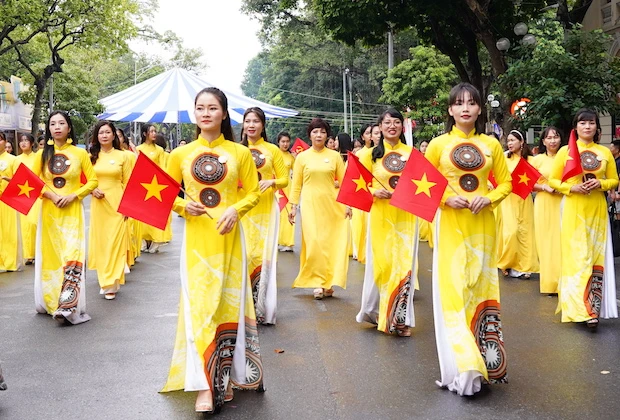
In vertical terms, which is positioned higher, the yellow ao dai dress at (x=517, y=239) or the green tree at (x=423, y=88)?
the green tree at (x=423, y=88)

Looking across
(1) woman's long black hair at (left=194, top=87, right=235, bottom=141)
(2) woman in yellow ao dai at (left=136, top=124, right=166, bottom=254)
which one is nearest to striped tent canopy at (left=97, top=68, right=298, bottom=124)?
(2) woman in yellow ao dai at (left=136, top=124, right=166, bottom=254)

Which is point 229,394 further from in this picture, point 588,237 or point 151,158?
point 151,158

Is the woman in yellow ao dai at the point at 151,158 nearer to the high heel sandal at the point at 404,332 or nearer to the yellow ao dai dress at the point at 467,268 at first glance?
the high heel sandal at the point at 404,332

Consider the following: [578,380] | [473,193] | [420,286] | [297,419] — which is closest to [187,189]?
[297,419]

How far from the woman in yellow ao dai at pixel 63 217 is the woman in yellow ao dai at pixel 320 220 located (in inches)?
89.1

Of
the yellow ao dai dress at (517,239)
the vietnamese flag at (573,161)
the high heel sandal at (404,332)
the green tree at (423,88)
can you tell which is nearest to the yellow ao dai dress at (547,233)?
the yellow ao dai dress at (517,239)

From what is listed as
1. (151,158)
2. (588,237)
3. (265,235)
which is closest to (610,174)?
(588,237)

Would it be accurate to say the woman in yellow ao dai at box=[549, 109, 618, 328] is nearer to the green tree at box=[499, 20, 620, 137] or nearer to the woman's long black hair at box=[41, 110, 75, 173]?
the woman's long black hair at box=[41, 110, 75, 173]

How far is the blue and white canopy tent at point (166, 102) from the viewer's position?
1781cm

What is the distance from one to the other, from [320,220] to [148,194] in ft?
13.4

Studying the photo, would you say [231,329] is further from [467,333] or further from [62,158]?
[62,158]

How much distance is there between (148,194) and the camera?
4.77m

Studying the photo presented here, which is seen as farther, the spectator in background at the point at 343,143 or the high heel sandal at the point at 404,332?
the spectator in background at the point at 343,143

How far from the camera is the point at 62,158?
7457 millimetres
